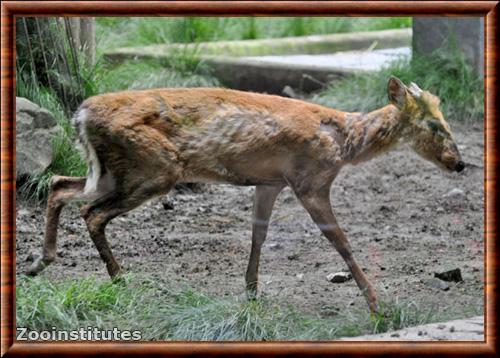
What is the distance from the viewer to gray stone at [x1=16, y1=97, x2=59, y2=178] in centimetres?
618

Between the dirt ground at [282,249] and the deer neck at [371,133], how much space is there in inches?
9.6

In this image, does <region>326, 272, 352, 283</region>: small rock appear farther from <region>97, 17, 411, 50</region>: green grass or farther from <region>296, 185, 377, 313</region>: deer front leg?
<region>97, 17, 411, 50</region>: green grass

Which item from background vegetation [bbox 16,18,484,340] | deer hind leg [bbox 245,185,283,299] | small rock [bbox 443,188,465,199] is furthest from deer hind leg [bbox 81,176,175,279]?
small rock [bbox 443,188,465,199]

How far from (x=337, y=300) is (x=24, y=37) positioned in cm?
211

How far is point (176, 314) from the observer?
6.17m

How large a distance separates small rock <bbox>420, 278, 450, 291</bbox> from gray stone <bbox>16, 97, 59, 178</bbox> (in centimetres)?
212

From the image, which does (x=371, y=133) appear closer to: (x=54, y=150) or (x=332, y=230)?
(x=332, y=230)

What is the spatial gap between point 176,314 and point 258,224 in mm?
634

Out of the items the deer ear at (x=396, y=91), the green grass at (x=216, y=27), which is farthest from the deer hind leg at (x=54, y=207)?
the deer ear at (x=396, y=91)

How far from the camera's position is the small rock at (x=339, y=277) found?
6.49 metres

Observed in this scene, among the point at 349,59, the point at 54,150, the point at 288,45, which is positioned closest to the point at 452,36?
the point at 349,59

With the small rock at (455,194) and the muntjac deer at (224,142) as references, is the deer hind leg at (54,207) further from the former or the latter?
the small rock at (455,194)

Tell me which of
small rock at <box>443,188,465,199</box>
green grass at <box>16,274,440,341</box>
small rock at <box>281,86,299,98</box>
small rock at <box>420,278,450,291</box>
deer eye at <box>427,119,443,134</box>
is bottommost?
small rock at <box>443,188,465,199</box>
